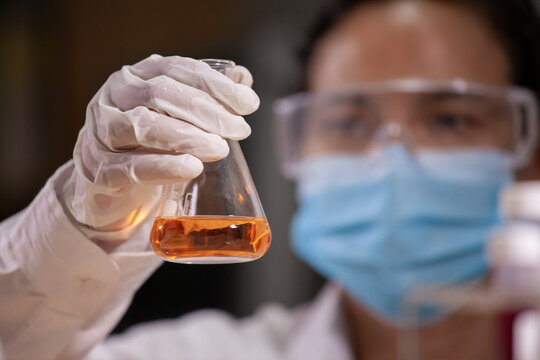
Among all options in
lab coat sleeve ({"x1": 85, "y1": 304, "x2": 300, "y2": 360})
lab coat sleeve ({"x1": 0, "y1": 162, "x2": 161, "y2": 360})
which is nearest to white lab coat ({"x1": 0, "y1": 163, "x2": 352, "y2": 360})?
lab coat sleeve ({"x1": 0, "y1": 162, "x2": 161, "y2": 360})

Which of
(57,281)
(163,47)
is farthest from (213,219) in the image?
(163,47)

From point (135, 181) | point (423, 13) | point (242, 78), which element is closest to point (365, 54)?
point (423, 13)

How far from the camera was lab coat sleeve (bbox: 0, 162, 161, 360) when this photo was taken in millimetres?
875

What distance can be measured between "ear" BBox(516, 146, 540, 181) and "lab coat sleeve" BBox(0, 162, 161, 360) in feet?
4.79

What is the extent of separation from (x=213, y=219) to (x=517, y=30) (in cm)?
154

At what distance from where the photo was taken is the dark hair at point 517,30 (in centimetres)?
194

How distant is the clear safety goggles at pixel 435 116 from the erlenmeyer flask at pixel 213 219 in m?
1.02

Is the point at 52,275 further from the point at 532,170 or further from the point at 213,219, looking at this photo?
the point at 532,170

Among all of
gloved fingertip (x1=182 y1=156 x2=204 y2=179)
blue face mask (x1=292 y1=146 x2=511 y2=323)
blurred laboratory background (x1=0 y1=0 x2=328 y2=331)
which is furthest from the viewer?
blurred laboratory background (x1=0 y1=0 x2=328 y2=331)

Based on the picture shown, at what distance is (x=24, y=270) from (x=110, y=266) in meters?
0.12

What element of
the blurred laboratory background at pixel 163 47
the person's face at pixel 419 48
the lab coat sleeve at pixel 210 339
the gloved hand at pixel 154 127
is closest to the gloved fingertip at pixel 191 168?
the gloved hand at pixel 154 127

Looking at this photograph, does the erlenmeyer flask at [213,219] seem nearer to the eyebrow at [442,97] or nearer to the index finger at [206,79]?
the index finger at [206,79]

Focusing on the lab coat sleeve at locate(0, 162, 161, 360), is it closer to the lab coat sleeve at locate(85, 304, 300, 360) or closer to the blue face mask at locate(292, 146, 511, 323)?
the lab coat sleeve at locate(85, 304, 300, 360)

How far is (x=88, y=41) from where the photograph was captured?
11.5ft
